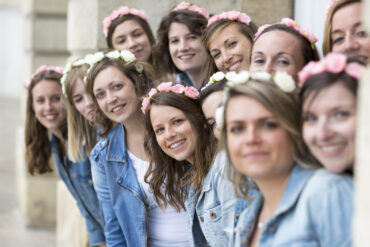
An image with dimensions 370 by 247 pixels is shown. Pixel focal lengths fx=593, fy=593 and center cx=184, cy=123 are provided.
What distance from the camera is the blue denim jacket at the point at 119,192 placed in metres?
3.21

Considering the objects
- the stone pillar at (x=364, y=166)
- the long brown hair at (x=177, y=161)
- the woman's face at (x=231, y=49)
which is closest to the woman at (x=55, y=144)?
the long brown hair at (x=177, y=161)

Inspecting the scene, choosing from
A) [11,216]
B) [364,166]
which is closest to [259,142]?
[364,166]

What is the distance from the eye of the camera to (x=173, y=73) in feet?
12.7

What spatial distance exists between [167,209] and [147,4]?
6.39 ft

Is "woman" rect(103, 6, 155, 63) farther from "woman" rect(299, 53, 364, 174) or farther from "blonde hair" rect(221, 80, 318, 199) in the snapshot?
"woman" rect(299, 53, 364, 174)

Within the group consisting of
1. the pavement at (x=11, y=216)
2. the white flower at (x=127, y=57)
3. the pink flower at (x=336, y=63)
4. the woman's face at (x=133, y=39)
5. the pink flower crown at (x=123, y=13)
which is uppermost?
the pink flower crown at (x=123, y=13)

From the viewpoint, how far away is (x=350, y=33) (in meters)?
2.32

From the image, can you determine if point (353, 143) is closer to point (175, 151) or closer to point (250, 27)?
point (175, 151)

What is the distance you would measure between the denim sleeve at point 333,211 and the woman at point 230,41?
4.69 ft

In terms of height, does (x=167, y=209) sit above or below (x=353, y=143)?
below

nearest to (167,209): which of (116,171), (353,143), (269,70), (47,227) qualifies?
(116,171)

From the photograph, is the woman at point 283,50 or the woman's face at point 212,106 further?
the woman's face at point 212,106

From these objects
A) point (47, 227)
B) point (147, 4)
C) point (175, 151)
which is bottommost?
point (47, 227)

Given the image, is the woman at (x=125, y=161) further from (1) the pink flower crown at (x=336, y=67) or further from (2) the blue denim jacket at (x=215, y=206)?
(1) the pink flower crown at (x=336, y=67)
